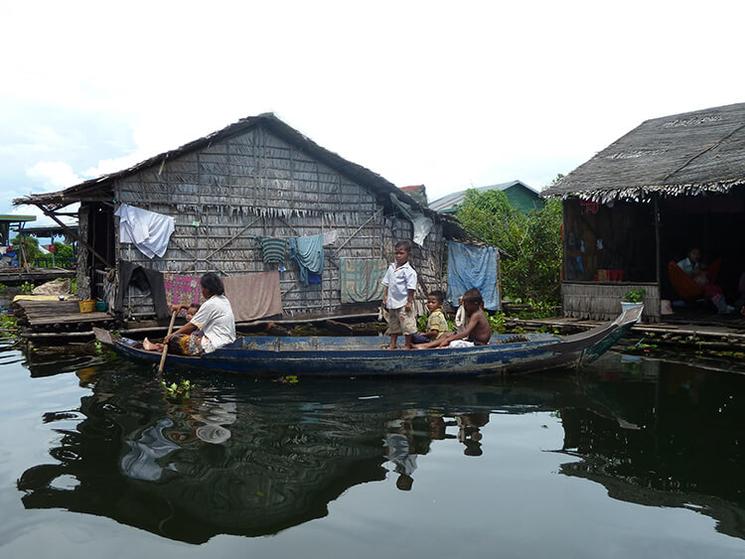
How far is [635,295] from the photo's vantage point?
439 inches

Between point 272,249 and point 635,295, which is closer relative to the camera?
point 635,295

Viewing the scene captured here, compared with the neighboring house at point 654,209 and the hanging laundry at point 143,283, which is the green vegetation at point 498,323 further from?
the hanging laundry at point 143,283

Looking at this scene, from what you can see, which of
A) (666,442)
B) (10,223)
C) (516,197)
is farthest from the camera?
(516,197)

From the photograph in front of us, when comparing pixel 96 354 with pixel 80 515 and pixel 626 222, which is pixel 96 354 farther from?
pixel 626 222

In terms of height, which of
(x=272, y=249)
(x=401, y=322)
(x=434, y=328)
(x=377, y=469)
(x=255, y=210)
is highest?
(x=255, y=210)

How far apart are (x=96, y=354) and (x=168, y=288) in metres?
1.69

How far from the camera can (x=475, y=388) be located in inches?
320

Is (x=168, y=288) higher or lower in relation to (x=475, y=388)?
higher

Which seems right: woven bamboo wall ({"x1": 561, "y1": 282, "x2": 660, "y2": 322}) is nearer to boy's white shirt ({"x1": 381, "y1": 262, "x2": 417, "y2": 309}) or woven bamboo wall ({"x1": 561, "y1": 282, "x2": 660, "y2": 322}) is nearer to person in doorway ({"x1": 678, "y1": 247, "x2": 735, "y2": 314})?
person in doorway ({"x1": 678, "y1": 247, "x2": 735, "y2": 314})

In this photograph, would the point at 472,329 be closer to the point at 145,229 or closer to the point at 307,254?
the point at 307,254

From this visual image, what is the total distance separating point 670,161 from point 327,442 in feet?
29.7

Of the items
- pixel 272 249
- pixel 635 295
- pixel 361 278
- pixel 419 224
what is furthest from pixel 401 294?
pixel 419 224

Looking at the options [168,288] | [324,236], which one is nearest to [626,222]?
[324,236]

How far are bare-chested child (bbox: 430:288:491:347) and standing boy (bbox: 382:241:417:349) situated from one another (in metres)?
0.51
